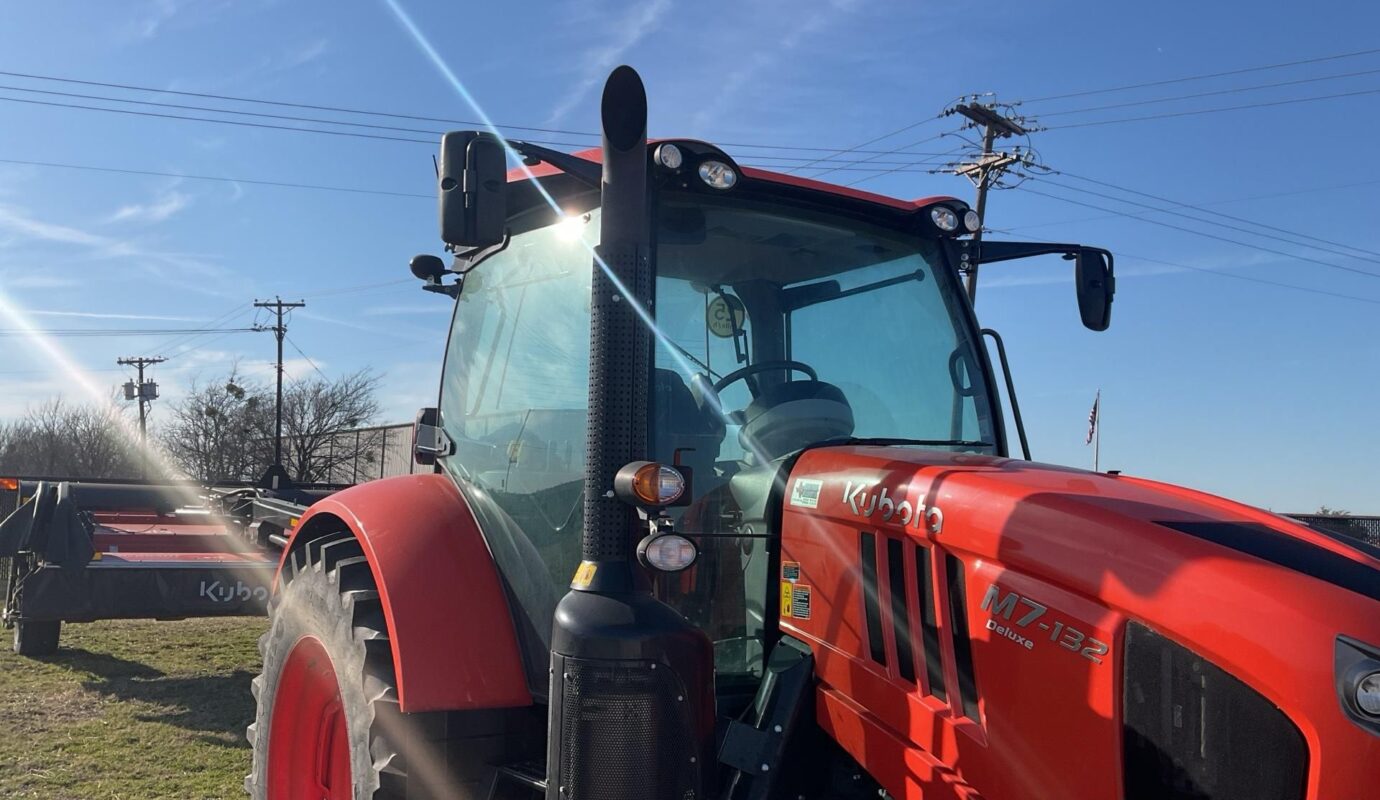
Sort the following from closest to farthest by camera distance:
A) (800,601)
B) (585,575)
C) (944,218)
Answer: (585,575) < (800,601) < (944,218)

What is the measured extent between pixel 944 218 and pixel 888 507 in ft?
3.79

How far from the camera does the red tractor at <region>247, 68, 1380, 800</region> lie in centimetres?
181

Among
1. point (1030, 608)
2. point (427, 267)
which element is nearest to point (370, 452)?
point (427, 267)

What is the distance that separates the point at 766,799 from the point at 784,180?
1.58 metres

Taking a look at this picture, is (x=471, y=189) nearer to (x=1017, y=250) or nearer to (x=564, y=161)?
(x=564, y=161)

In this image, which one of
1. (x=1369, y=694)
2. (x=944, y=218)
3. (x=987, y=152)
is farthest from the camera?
(x=987, y=152)

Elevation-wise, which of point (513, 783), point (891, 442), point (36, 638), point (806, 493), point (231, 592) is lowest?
point (36, 638)

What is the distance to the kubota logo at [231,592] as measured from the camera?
7.21m

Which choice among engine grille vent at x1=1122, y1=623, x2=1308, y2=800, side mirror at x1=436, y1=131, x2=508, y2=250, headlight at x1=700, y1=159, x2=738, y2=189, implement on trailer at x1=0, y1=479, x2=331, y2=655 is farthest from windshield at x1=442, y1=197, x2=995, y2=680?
implement on trailer at x1=0, y1=479, x2=331, y2=655

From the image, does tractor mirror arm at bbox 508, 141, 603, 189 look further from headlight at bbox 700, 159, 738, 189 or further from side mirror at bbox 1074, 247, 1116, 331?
side mirror at bbox 1074, 247, 1116, 331

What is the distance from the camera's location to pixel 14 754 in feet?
17.3

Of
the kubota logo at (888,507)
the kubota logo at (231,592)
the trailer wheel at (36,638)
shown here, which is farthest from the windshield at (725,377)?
the trailer wheel at (36,638)

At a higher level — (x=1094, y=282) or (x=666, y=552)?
(x=1094, y=282)

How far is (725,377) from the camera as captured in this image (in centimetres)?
279
